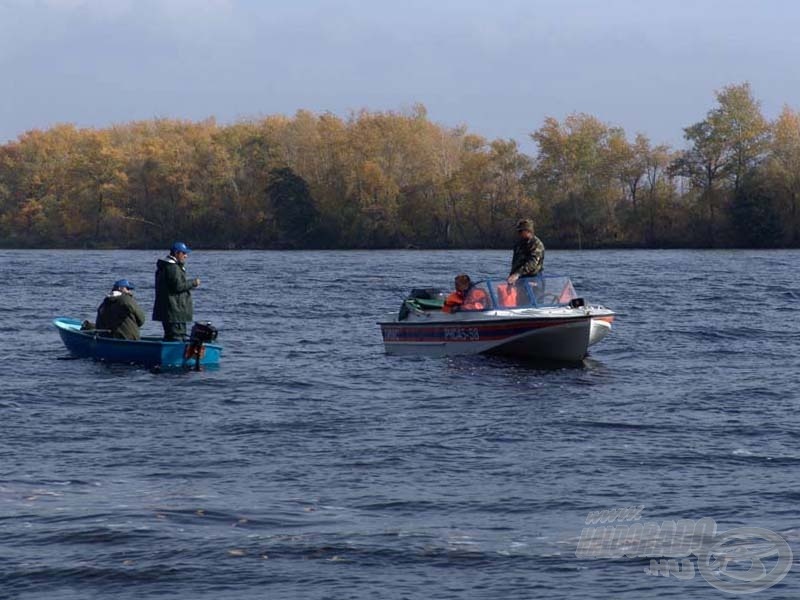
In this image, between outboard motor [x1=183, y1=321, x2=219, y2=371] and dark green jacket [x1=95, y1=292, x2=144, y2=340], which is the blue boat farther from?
dark green jacket [x1=95, y1=292, x2=144, y2=340]

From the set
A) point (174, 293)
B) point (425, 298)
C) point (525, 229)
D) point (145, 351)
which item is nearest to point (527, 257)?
point (525, 229)

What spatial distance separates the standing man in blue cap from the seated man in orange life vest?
4704 mm

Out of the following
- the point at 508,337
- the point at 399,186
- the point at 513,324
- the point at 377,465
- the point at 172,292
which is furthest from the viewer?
the point at 399,186

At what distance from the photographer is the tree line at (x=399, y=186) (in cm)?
9625

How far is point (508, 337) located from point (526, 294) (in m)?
0.96

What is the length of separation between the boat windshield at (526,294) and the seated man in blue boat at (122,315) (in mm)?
6282

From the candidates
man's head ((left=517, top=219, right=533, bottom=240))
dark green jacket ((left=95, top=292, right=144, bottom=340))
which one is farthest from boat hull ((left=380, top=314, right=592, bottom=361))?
dark green jacket ((left=95, top=292, right=144, bottom=340))

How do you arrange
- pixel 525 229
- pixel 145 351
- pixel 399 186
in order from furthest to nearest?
pixel 399 186 < pixel 525 229 < pixel 145 351

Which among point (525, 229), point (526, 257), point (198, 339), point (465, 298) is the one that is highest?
point (525, 229)

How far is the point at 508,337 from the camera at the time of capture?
24.7 metres

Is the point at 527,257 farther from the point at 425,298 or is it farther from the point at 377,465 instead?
the point at 377,465

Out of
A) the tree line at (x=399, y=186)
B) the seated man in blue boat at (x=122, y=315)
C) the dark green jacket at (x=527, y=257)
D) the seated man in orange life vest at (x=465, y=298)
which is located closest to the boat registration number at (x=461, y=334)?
the seated man in orange life vest at (x=465, y=298)

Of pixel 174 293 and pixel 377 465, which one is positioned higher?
pixel 174 293

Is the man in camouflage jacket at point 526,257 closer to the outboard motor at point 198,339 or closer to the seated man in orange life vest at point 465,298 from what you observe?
the seated man in orange life vest at point 465,298
